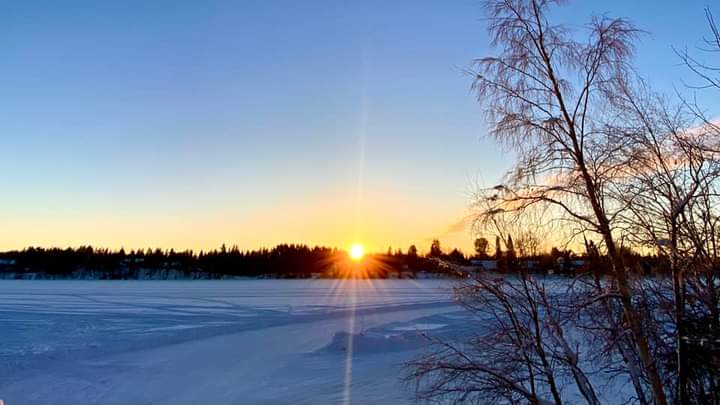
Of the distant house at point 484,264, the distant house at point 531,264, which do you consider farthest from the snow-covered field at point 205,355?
the distant house at point 531,264

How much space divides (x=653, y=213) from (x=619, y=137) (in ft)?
2.19

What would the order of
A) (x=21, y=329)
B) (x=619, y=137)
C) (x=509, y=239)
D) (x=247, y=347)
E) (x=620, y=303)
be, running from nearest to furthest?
(x=619, y=137) → (x=620, y=303) → (x=509, y=239) → (x=247, y=347) → (x=21, y=329)

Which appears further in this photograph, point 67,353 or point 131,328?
point 131,328

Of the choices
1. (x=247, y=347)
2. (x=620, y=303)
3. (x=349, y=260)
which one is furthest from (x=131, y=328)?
(x=349, y=260)

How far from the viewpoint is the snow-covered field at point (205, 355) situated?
849 centimetres

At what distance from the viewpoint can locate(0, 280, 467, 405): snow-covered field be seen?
8492mm

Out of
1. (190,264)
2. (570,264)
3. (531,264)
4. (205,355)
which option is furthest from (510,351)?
(190,264)

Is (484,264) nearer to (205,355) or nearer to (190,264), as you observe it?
(205,355)

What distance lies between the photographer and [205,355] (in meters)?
12.0

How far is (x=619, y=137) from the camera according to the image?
12.2 feet

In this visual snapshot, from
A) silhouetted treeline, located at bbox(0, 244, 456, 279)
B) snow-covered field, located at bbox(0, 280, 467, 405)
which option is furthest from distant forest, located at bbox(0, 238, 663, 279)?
snow-covered field, located at bbox(0, 280, 467, 405)

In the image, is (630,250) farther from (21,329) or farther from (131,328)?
(21,329)

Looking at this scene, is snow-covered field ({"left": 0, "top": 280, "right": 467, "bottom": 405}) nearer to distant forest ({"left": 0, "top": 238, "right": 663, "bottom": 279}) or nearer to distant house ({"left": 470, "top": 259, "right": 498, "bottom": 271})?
distant house ({"left": 470, "top": 259, "right": 498, "bottom": 271})

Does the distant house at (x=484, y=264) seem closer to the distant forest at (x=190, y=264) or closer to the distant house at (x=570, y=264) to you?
the distant house at (x=570, y=264)
